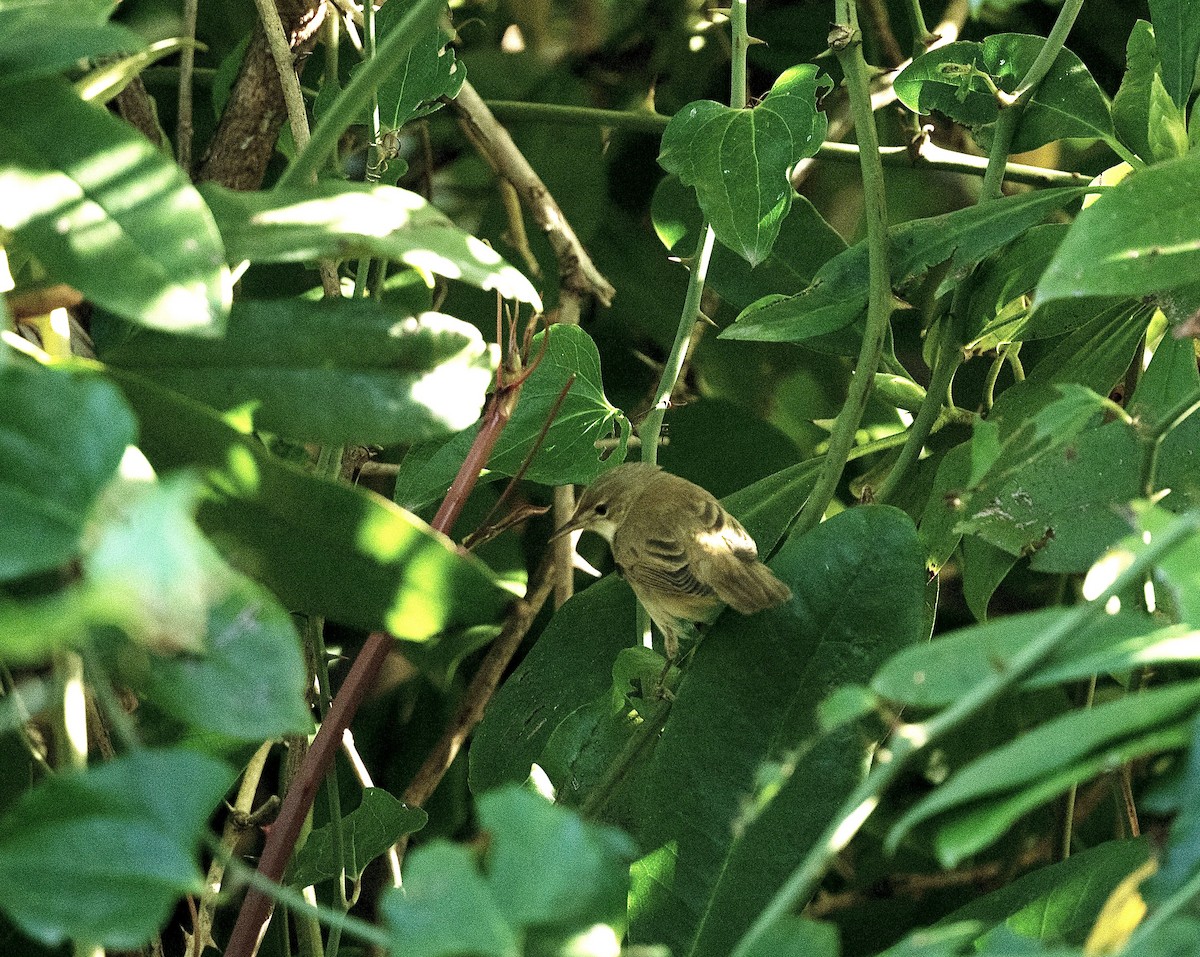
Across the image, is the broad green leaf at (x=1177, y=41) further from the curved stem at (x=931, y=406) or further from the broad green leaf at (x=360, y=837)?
the broad green leaf at (x=360, y=837)

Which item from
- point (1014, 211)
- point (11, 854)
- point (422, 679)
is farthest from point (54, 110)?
point (422, 679)

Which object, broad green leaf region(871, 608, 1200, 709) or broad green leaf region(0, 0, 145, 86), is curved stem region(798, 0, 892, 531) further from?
broad green leaf region(0, 0, 145, 86)

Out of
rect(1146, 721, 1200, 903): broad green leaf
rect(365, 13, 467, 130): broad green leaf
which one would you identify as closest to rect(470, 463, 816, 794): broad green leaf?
rect(365, 13, 467, 130): broad green leaf

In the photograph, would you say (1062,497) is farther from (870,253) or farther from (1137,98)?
(1137,98)

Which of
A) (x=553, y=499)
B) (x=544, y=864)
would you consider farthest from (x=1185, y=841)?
(x=553, y=499)

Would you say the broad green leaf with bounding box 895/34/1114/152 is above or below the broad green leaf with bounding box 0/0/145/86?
below

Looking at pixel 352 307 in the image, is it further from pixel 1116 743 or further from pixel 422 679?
pixel 422 679

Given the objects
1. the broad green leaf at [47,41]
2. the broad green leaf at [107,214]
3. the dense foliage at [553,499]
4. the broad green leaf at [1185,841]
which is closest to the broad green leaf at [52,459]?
the dense foliage at [553,499]
